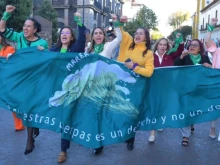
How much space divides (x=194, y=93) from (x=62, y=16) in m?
33.8

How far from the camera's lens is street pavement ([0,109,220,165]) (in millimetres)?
4539

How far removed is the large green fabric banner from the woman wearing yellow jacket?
0.72 ft

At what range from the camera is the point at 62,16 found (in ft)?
122

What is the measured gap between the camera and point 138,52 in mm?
4715

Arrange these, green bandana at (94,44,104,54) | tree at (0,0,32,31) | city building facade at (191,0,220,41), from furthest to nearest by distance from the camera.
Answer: city building facade at (191,0,220,41)
tree at (0,0,32,31)
green bandana at (94,44,104,54)

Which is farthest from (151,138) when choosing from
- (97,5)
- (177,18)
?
(177,18)

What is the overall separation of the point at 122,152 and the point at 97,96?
111cm

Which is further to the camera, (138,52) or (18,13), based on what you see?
(18,13)

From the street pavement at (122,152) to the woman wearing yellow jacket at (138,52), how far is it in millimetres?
339

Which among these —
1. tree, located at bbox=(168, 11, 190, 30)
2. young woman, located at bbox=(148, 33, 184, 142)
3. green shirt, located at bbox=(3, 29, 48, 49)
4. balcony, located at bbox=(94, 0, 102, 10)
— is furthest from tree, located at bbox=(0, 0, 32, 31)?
tree, located at bbox=(168, 11, 190, 30)

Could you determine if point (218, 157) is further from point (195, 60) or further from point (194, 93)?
point (195, 60)

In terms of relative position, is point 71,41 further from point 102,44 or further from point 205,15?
point 205,15

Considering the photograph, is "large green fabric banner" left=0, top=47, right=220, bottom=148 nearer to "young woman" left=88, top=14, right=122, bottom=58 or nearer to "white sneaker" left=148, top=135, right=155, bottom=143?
"young woman" left=88, top=14, right=122, bottom=58

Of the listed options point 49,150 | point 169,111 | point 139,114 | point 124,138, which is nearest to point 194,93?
point 169,111
